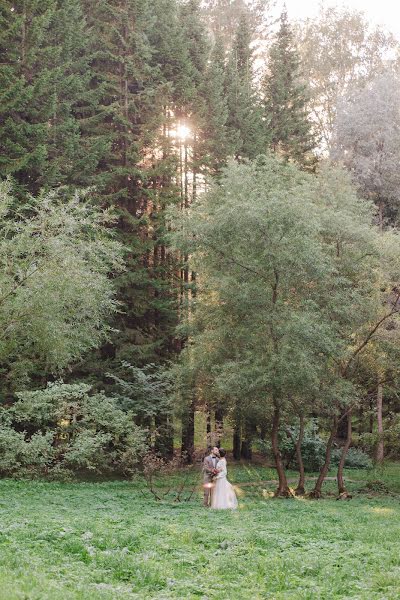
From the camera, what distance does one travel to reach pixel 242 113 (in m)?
39.1

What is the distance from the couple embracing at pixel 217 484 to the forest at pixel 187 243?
7.46 feet

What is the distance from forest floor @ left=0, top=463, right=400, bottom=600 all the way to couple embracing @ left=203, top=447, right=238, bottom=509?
82.0 inches

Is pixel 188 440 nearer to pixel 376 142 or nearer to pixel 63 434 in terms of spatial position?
pixel 63 434

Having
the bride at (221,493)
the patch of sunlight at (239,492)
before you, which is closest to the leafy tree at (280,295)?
the patch of sunlight at (239,492)

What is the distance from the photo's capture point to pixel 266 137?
39.3 meters

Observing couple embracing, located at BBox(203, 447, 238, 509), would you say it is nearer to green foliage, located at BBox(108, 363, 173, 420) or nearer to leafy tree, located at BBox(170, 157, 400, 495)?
leafy tree, located at BBox(170, 157, 400, 495)

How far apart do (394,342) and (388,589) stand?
15.0m

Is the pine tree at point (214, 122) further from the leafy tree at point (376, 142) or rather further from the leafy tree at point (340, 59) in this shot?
the leafy tree at point (340, 59)

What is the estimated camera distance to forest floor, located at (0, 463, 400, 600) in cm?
779

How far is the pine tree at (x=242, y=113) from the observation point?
38031mm

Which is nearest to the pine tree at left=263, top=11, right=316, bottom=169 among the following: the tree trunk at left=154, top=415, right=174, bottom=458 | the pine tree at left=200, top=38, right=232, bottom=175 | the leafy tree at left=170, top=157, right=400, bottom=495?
the pine tree at left=200, top=38, right=232, bottom=175

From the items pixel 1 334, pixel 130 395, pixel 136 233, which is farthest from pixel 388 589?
pixel 136 233

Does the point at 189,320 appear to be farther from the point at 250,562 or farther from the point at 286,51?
the point at 286,51

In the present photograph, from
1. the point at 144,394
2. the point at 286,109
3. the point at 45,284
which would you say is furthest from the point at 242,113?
the point at 45,284
